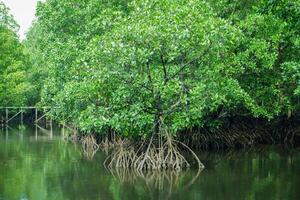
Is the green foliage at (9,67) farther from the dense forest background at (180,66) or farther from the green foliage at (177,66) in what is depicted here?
the green foliage at (177,66)

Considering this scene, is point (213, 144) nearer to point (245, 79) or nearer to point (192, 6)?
point (245, 79)

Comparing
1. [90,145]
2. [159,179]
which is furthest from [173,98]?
[90,145]

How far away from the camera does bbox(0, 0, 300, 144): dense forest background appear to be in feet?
47.1

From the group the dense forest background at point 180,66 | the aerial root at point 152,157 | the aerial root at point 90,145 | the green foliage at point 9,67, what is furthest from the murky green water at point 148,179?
the green foliage at point 9,67

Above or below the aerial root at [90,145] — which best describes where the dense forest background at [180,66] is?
above

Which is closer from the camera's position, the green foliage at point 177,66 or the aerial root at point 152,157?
the green foliage at point 177,66

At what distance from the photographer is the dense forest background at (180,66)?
1434 cm

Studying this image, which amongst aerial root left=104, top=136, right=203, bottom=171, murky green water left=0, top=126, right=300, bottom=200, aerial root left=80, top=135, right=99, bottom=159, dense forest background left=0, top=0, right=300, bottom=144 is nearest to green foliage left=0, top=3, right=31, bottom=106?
aerial root left=80, top=135, right=99, bottom=159

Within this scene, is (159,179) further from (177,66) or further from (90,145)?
(90,145)

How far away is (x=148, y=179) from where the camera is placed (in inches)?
541

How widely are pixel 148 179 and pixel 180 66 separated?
3.89m

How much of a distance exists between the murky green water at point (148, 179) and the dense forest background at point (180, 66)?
1.48 m

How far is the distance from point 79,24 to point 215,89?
9357 mm

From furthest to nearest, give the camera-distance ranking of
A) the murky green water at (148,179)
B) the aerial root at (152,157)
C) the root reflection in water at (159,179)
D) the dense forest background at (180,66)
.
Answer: the aerial root at (152,157), the dense forest background at (180,66), the root reflection in water at (159,179), the murky green water at (148,179)
